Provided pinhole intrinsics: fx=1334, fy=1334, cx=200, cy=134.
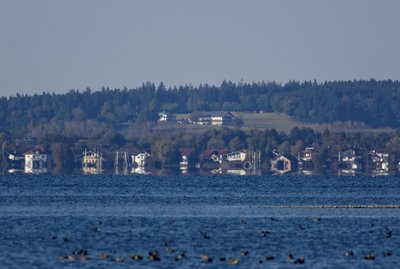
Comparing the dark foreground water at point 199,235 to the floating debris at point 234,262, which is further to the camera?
the dark foreground water at point 199,235

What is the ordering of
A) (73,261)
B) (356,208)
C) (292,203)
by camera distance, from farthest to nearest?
1. (292,203)
2. (356,208)
3. (73,261)

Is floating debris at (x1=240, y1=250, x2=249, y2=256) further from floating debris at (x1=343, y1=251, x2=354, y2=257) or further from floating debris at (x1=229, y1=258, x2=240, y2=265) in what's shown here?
floating debris at (x1=343, y1=251, x2=354, y2=257)

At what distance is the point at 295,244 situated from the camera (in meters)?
59.5

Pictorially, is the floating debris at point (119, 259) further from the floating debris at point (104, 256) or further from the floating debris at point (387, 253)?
the floating debris at point (387, 253)

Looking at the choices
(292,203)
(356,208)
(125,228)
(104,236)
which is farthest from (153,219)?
(292,203)

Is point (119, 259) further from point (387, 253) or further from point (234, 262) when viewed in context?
point (387, 253)

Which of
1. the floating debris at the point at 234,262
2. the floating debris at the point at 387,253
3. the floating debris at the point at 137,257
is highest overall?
the floating debris at the point at 137,257

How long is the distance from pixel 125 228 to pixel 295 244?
38.7 ft

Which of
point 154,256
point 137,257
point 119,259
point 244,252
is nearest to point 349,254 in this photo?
point 244,252

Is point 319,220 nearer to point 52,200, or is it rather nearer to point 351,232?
point 351,232

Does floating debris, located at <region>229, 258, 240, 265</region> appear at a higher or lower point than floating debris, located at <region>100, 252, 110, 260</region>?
lower

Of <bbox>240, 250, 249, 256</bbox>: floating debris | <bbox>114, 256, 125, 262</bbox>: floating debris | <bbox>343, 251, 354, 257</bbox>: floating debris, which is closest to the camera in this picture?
<bbox>114, 256, 125, 262</bbox>: floating debris

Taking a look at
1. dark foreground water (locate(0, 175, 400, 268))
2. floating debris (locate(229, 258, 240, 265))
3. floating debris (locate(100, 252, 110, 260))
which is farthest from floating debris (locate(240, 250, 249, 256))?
floating debris (locate(100, 252, 110, 260))

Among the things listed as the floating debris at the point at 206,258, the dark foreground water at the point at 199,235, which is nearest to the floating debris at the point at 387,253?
the dark foreground water at the point at 199,235
